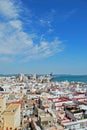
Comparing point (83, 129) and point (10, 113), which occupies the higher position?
point (10, 113)

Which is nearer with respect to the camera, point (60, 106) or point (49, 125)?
point (49, 125)

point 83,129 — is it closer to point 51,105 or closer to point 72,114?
point 72,114

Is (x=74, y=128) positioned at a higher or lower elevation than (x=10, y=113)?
lower

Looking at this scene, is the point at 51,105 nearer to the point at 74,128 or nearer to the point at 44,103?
the point at 44,103

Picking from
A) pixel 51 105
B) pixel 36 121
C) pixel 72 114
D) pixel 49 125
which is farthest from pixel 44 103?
pixel 49 125

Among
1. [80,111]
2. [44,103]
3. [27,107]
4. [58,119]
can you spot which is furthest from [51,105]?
[58,119]

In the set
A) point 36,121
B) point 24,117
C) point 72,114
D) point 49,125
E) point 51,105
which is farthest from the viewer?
point 51,105

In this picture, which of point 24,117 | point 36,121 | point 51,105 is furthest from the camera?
point 51,105

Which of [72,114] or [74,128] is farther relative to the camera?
[72,114]

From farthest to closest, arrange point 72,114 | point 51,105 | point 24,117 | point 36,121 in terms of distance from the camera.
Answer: point 51,105 < point 24,117 < point 72,114 < point 36,121
